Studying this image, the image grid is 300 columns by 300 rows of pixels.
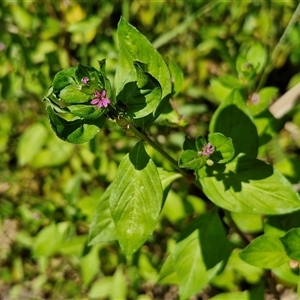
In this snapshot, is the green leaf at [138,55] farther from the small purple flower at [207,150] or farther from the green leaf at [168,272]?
the green leaf at [168,272]

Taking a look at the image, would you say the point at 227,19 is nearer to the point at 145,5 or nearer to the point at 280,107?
the point at 145,5

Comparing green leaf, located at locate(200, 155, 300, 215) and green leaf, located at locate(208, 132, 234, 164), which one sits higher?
green leaf, located at locate(208, 132, 234, 164)

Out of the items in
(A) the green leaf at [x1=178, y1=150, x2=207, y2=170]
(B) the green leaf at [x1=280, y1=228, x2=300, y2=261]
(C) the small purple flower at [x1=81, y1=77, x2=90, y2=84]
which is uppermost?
(C) the small purple flower at [x1=81, y1=77, x2=90, y2=84]

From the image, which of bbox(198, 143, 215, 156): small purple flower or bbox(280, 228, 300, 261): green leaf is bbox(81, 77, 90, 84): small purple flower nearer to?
bbox(198, 143, 215, 156): small purple flower

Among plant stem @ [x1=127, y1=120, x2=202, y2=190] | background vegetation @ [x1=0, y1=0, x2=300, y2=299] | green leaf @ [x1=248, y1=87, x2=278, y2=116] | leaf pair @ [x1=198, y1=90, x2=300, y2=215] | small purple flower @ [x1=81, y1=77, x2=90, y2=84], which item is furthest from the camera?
background vegetation @ [x1=0, y1=0, x2=300, y2=299]

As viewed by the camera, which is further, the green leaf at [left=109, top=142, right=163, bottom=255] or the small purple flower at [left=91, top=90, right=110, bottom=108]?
the green leaf at [left=109, top=142, right=163, bottom=255]

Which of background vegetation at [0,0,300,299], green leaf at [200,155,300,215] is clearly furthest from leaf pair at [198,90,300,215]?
background vegetation at [0,0,300,299]

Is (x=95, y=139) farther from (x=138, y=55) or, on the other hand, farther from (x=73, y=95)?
(x=73, y=95)
